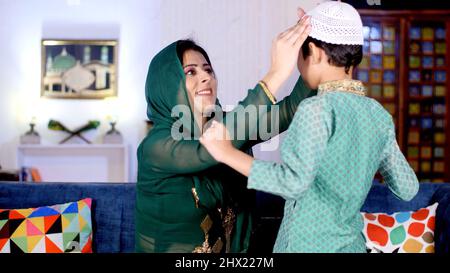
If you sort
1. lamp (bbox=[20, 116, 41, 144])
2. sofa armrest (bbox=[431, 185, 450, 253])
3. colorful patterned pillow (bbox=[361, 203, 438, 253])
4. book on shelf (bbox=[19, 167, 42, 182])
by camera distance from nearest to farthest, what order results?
sofa armrest (bbox=[431, 185, 450, 253])
colorful patterned pillow (bbox=[361, 203, 438, 253])
book on shelf (bbox=[19, 167, 42, 182])
lamp (bbox=[20, 116, 41, 144])

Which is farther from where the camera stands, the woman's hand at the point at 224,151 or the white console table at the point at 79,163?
the white console table at the point at 79,163

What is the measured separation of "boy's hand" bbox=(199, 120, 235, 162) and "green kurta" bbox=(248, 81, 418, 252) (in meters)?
0.07

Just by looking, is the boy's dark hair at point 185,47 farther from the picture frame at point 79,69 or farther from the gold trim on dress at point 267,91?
the picture frame at point 79,69

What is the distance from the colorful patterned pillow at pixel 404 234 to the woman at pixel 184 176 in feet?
2.88

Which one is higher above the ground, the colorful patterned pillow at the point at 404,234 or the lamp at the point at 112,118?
the lamp at the point at 112,118

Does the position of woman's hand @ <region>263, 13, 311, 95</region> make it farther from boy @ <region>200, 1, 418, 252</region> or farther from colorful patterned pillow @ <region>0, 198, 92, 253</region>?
colorful patterned pillow @ <region>0, 198, 92, 253</region>

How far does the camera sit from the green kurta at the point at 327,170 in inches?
41.2

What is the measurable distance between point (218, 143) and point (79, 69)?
4.91 metres

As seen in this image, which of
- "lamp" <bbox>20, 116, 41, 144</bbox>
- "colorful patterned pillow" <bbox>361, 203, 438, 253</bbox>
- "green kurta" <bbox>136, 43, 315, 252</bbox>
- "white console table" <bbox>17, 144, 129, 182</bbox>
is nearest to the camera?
"green kurta" <bbox>136, 43, 315, 252</bbox>

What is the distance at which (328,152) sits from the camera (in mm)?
1096

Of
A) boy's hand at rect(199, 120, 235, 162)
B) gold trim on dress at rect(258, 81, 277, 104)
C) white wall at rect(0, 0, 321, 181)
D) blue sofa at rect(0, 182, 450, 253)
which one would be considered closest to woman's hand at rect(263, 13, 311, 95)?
gold trim on dress at rect(258, 81, 277, 104)

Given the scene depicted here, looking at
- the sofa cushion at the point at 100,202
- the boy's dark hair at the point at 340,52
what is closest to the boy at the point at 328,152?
the boy's dark hair at the point at 340,52

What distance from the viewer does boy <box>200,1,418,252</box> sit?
1052 mm

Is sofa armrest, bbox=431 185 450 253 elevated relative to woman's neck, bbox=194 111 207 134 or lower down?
lower down
